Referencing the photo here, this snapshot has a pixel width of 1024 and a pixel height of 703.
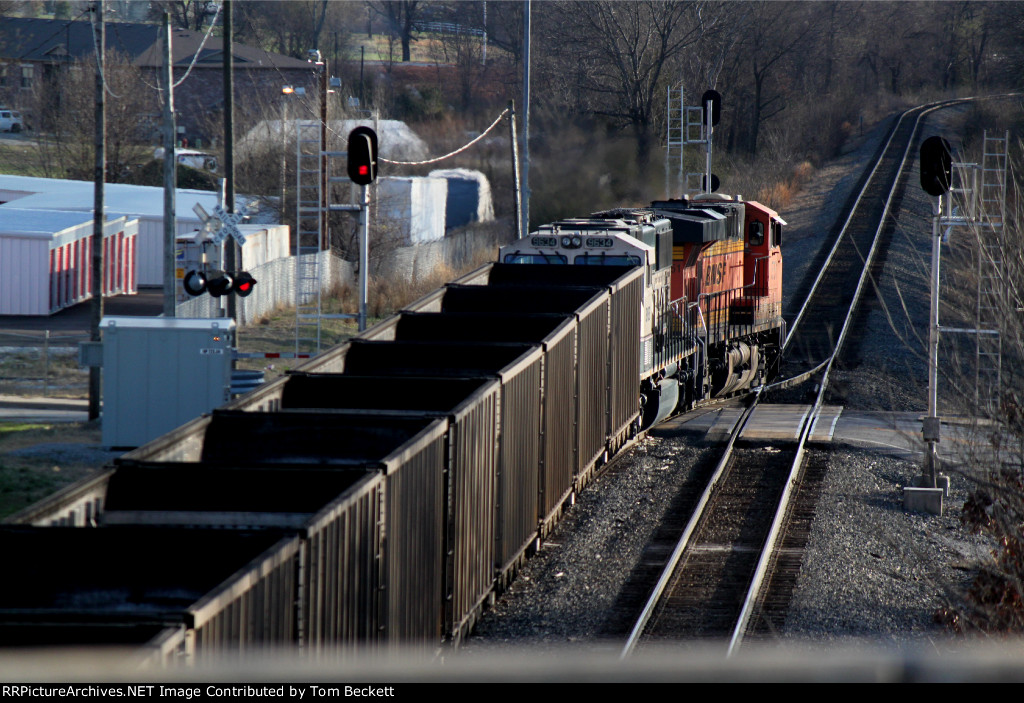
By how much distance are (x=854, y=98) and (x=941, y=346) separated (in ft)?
203

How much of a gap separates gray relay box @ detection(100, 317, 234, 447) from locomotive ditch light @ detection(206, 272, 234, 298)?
8.62 ft

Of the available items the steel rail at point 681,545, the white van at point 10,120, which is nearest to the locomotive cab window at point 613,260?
the steel rail at point 681,545

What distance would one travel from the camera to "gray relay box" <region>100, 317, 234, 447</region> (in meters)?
17.5

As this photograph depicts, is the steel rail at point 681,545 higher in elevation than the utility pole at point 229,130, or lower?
lower

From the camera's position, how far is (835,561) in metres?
12.1

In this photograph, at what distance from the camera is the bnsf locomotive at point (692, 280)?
1788 centimetres

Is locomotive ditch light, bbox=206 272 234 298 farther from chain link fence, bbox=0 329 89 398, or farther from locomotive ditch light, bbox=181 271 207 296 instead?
chain link fence, bbox=0 329 89 398

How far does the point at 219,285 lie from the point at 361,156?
18.7ft

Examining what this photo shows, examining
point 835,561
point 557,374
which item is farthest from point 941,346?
point 557,374

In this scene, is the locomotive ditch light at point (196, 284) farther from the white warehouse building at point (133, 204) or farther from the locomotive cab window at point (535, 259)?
the white warehouse building at point (133, 204)

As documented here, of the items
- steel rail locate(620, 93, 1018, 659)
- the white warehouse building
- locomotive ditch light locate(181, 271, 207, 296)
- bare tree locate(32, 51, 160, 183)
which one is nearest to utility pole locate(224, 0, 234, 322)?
locomotive ditch light locate(181, 271, 207, 296)

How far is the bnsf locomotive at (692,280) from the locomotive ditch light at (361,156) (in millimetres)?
3330
